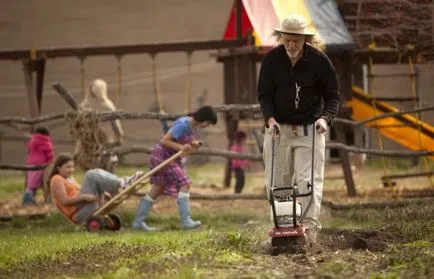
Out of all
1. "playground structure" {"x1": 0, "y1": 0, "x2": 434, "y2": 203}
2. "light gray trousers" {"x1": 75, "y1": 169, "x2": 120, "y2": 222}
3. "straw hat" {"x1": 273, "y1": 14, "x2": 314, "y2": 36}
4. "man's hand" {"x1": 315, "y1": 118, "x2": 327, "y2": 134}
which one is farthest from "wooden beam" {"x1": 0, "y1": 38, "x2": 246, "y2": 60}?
"man's hand" {"x1": 315, "y1": 118, "x2": 327, "y2": 134}

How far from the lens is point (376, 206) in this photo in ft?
39.5

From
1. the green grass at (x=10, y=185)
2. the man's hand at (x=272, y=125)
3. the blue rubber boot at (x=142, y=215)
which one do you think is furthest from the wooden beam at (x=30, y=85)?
the man's hand at (x=272, y=125)

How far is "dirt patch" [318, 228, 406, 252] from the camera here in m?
8.30

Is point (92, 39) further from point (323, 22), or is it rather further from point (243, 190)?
point (323, 22)

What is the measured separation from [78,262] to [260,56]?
27.8 ft

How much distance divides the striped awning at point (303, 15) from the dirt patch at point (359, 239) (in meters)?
4.94

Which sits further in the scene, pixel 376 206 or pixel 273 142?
pixel 376 206

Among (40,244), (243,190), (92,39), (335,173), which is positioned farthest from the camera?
(92,39)

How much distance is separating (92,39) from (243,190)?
8050 mm

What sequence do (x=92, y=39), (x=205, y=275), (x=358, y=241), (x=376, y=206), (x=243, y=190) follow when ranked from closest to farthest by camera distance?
1. (x=205, y=275)
2. (x=358, y=241)
3. (x=376, y=206)
4. (x=243, y=190)
5. (x=92, y=39)

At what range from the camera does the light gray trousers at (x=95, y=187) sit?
1119cm

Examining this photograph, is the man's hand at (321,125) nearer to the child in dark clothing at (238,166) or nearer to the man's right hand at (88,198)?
the man's right hand at (88,198)

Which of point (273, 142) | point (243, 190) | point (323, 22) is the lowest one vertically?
point (243, 190)

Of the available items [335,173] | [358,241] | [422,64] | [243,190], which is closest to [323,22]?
[422,64]
